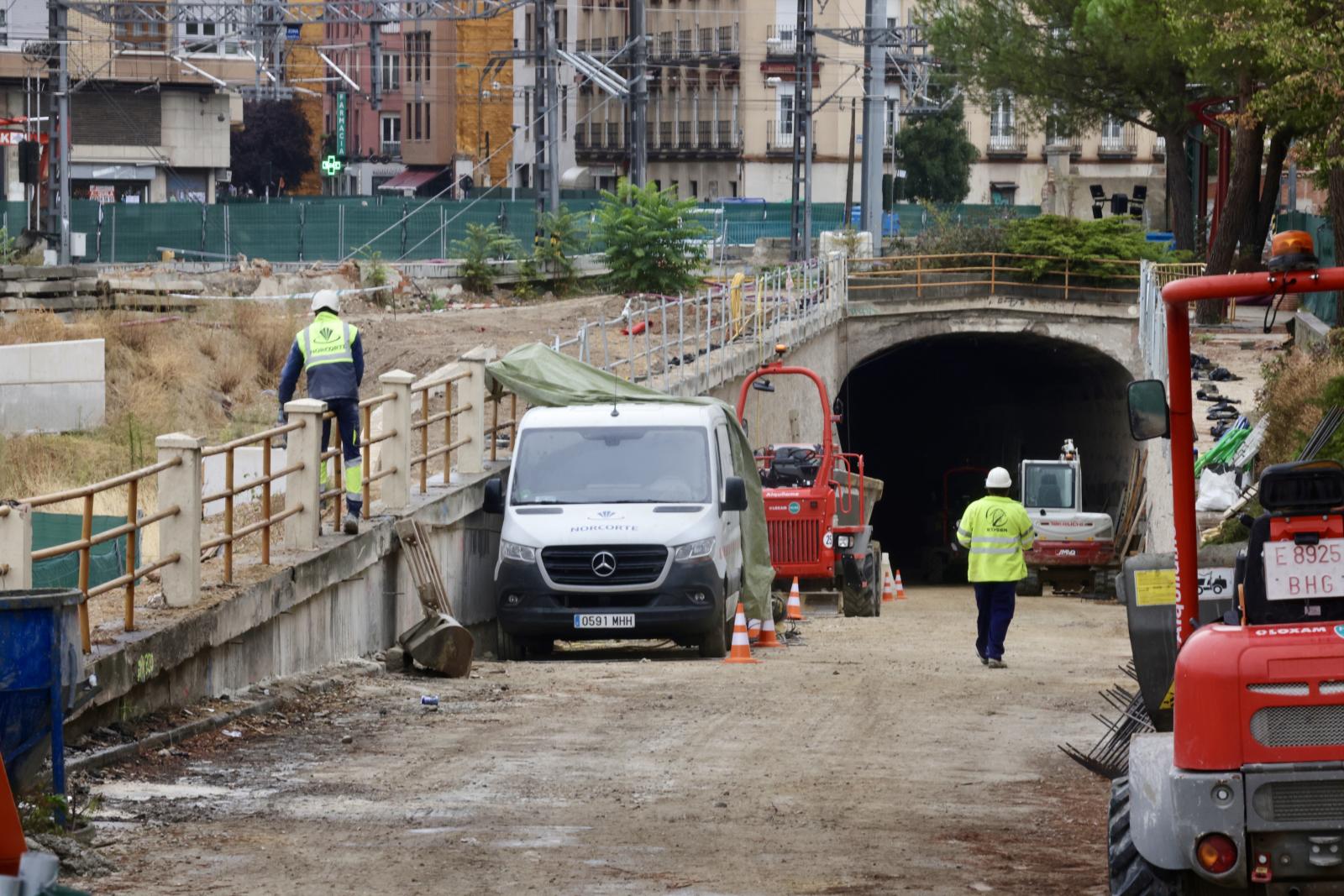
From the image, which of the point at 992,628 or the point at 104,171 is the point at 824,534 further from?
the point at 104,171

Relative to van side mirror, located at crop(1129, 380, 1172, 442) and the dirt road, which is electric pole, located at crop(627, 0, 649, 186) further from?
van side mirror, located at crop(1129, 380, 1172, 442)

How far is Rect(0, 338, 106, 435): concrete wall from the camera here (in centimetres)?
2903

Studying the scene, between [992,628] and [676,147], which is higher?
[676,147]

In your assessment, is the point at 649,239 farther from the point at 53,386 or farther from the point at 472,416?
the point at 472,416

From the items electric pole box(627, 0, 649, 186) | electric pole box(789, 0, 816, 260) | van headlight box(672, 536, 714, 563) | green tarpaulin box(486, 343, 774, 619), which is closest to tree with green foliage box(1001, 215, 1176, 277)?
electric pole box(789, 0, 816, 260)

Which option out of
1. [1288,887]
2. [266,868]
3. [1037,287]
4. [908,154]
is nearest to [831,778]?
[266,868]

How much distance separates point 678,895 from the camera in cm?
798

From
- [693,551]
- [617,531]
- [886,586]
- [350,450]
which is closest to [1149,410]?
[350,450]

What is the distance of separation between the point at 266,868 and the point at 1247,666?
4204 millimetres

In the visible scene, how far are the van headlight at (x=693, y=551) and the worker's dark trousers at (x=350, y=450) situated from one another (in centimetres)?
284

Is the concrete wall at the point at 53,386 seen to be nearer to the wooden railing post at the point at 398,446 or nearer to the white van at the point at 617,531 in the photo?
the white van at the point at 617,531

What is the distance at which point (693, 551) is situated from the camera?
17.9 meters

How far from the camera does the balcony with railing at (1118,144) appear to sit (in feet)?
293

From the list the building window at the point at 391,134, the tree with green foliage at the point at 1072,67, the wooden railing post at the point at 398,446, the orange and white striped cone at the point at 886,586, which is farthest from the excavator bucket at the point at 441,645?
the building window at the point at 391,134
